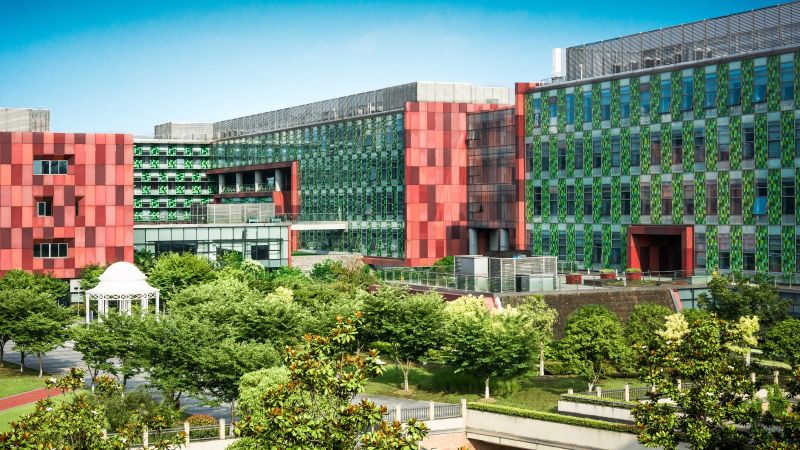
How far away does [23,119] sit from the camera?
135 metres

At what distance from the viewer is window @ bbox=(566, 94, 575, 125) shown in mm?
96375

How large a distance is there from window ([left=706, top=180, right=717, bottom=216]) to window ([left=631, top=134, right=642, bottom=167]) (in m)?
7.42

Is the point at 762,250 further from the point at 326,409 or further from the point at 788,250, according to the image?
the point at 326,409

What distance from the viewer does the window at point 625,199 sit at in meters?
91.4

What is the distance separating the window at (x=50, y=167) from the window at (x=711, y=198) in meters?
55.6

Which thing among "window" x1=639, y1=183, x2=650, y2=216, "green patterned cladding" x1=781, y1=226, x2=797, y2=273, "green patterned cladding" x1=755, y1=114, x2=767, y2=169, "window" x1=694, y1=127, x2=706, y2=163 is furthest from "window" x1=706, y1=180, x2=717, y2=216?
"green patterned cladding" x1=781, y1=226, x2=797, y2=273

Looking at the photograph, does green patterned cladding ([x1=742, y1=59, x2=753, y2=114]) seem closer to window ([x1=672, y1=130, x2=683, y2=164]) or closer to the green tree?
window ([x1=672, y1=130, x2=683, y2=164])

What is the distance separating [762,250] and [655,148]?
1319cm

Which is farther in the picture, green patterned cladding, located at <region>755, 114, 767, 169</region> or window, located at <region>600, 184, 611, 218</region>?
window, located at <region>600, 184, 611, 218</region>

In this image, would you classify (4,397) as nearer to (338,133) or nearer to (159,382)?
(159,382)

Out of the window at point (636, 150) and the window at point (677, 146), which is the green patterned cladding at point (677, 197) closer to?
the window at point (677, 146)

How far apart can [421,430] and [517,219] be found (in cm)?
7812

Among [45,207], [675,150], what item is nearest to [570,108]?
[675,150]

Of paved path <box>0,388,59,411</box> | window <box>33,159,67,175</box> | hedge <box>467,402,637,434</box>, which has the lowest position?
paved path <box>0,388,59,411</box>
